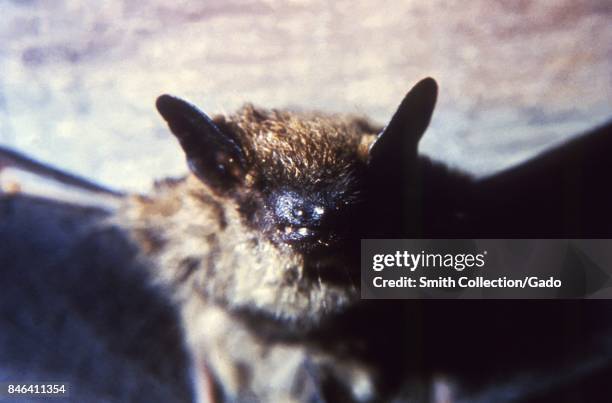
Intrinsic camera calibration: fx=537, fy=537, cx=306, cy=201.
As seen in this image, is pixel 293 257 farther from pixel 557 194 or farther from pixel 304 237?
pixel 557 194

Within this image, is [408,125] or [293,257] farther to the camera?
[293,257]

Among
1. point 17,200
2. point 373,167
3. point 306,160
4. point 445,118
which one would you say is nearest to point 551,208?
point 445,118

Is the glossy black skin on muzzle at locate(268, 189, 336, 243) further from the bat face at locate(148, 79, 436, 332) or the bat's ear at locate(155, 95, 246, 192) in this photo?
the bat's ear at locate(155, 95, 246, 192)

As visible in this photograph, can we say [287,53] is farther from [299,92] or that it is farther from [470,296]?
[470,296]

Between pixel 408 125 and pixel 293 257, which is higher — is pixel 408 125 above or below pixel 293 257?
above

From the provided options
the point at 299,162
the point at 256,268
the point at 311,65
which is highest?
the point at 311,65

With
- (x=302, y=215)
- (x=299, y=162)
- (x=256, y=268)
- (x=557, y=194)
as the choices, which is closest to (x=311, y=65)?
(x=299, y=162)
